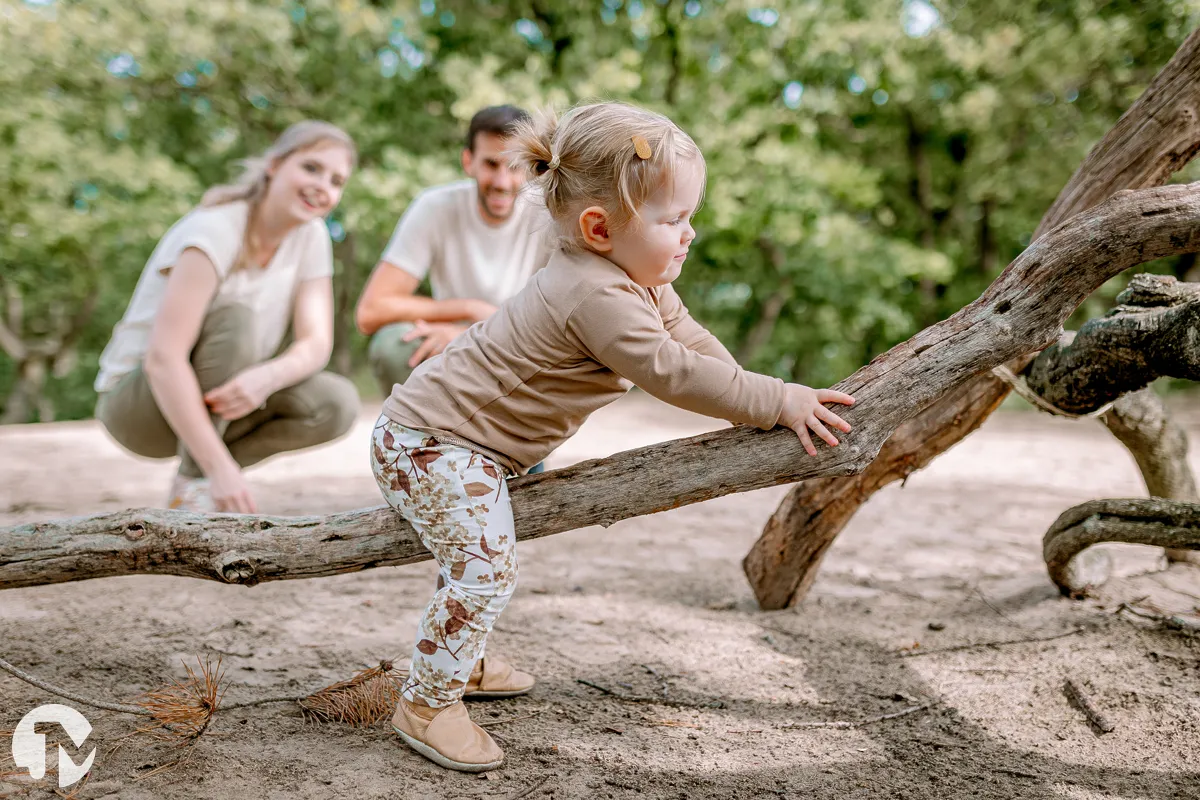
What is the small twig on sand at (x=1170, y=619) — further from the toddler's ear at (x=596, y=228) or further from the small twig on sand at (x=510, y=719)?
the toddler's ear at (x=596, y=228)

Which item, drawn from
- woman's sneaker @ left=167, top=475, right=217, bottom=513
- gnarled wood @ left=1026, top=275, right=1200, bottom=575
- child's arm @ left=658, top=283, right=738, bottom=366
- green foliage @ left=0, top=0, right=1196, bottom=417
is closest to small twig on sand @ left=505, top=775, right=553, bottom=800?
child's arm @ left=658, top=283, right=738, bottom=366

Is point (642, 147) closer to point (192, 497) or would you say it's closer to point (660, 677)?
point (660, 677)

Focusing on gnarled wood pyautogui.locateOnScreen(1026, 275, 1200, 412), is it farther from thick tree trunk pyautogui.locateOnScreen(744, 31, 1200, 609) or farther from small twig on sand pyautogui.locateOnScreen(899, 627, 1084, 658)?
small twig on sand pyautogui.locateOnScreen(899, 627, 1084, 658)

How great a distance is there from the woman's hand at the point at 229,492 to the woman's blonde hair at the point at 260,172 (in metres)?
0.93

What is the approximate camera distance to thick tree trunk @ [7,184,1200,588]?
5.56 ft

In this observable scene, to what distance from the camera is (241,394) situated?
3062 mm

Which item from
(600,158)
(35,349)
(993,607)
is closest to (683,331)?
(600,158)

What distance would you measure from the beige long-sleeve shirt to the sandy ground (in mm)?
683

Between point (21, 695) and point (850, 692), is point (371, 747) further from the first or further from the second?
point (850, 692)

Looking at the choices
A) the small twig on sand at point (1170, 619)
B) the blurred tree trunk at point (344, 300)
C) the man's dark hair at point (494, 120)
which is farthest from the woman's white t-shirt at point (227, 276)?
the blurred tree trunk at point (344, 300)

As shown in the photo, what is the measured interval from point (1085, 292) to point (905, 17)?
981 cm

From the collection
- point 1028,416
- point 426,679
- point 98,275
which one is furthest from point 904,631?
point 98,275

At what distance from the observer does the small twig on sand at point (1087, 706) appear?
2.03 m

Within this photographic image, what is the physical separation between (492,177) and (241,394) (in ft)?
3.81
